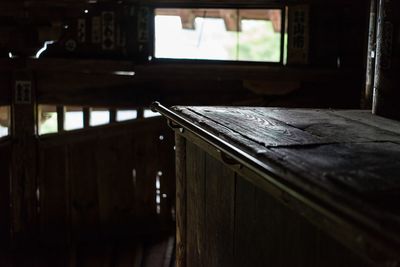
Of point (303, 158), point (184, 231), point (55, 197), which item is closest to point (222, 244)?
point (184, 231)

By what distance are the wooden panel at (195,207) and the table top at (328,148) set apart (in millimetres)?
238

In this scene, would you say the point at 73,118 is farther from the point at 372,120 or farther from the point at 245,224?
the point at 245,224

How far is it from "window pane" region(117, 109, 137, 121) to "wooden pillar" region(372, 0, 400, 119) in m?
4.39

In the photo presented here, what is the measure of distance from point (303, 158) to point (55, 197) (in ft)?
18.3

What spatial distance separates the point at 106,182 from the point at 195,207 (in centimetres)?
413

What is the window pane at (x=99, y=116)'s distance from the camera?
6.71m

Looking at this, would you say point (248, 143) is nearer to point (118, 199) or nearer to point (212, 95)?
point (212, 95)

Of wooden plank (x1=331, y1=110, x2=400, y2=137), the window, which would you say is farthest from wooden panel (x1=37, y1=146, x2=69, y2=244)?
wooden plank (x1=331, y1=110, x2=400, y2=137)

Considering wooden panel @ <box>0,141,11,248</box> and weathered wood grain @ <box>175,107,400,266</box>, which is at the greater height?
weathered wood grain @ <box>175,107,400,266</box>

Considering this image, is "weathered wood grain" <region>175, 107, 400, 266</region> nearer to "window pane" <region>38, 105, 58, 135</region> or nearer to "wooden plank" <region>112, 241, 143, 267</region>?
"wooden plank" <region>112, 241, 143, 267</region>

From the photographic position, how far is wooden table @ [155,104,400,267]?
3.94 ft

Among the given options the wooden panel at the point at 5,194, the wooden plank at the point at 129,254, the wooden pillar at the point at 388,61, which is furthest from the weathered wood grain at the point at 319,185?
the wooden panel at the point at 5,194

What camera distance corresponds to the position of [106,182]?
6777 millimetres

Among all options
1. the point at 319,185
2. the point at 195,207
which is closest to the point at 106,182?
the point at 195,207
